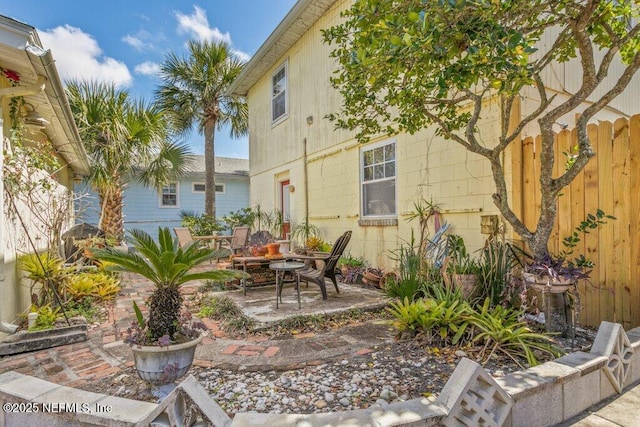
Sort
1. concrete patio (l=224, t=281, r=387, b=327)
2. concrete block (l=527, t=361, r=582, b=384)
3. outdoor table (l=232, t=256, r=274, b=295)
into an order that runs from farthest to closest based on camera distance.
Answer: outdoor table (l=232, t=256, r=274, b=295)
concrete patio (l=224, t=281, r=387, b=327)
concrete block (l=527, t=361, r=582, b=384)

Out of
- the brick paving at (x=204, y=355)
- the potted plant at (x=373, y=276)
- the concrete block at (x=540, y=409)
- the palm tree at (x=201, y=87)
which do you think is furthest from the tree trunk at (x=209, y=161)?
the concrete block at (x=540, y=409)

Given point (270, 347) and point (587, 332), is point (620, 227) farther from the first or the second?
point (270, 347)

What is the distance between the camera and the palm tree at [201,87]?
11.8 meters

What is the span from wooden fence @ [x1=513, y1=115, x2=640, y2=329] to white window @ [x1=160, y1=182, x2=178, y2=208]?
15.1m

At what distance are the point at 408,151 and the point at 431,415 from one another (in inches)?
188

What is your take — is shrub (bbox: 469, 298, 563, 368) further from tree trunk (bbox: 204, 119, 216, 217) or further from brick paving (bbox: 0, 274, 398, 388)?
tree trunk (bbox: 204, 119, 216, 217)

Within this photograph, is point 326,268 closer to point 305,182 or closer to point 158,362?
point 158,362

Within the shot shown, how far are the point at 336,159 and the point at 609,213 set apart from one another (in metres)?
5.10

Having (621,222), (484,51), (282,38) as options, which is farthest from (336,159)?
(484,51)

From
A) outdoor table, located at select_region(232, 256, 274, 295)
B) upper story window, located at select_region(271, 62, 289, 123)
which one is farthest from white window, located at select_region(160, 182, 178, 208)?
outdoor table, located at select_region(232, 256, 274, 295)

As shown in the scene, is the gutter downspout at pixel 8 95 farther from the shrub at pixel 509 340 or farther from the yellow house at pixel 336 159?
the shrub at pixel 509 340

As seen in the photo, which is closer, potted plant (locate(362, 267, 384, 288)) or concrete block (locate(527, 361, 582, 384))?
concrete block (locate(527, 361, 582, 384))

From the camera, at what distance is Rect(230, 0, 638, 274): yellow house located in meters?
4.93

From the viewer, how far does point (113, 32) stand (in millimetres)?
11539
